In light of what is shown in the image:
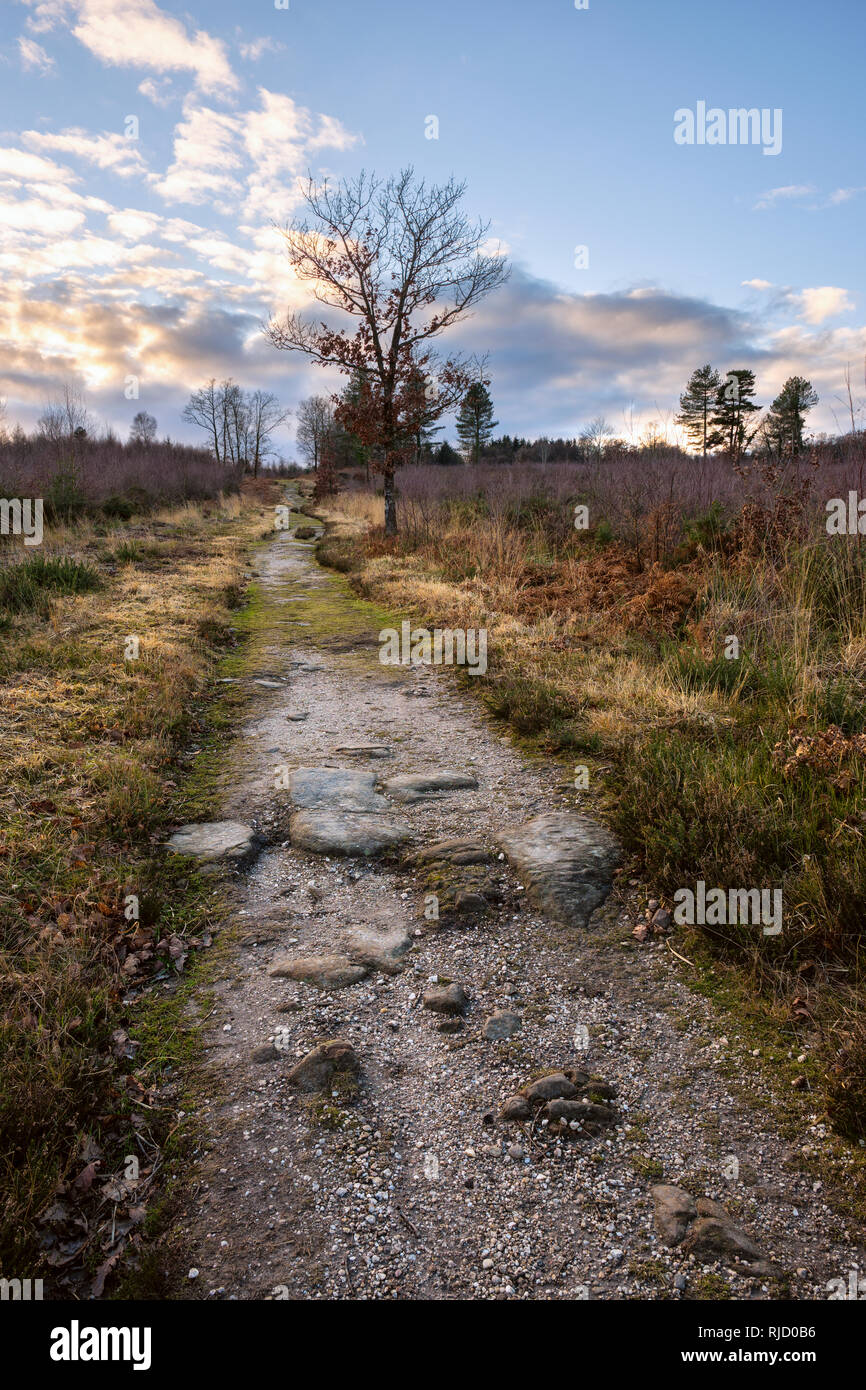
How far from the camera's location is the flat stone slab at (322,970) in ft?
9.74

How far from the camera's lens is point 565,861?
3.64 meters

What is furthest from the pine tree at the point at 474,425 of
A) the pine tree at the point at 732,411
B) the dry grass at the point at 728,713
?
the dry grass at the point at 728,713

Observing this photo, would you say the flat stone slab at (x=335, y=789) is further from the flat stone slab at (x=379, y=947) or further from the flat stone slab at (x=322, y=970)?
the flat stone slab at (x=322, y=970)

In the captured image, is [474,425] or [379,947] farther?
[474,425]

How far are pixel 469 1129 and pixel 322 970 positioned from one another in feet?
3.15

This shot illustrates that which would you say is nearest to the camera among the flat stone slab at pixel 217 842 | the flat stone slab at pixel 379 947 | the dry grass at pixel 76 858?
the dry grass at pixel 76 858

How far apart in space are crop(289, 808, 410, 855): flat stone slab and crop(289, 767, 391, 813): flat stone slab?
11 cm

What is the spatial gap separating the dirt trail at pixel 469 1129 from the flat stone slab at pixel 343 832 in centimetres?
10

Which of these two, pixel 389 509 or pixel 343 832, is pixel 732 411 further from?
pixel 343 832

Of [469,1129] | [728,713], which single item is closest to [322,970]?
[469,1129]
